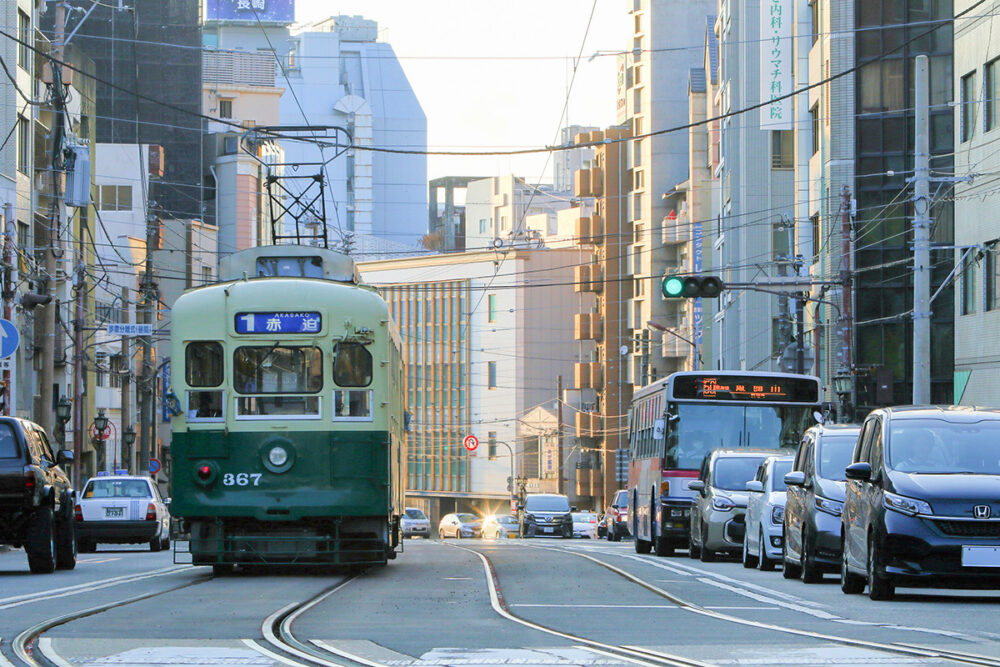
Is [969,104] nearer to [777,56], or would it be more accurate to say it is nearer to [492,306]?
[777,56]

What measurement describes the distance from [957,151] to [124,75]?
180 ft

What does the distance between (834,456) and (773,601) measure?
4115mm

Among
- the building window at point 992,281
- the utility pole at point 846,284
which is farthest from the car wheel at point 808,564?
the utility pole at point 846,284

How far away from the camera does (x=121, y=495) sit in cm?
3403

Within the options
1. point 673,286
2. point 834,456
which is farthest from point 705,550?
point 834,456

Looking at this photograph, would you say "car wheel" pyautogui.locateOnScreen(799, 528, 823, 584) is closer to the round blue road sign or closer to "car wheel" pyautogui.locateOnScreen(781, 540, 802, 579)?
"car wheel" pyautogui.locateOnScreen(781, 540, 802, 579)

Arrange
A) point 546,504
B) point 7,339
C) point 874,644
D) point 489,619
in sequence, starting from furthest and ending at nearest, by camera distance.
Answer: point 546,504
point 7,339
point 489,619
point 874,644

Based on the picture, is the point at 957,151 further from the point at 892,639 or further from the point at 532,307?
the point at 532,307

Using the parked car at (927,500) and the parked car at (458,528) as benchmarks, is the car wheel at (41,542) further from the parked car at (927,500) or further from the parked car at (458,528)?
the parked car at (458,528)

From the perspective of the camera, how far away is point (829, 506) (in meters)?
18.7

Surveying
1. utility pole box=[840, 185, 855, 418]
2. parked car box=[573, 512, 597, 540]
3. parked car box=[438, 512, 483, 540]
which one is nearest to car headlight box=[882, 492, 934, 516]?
utility pole box=[840, 185, 855, 418]

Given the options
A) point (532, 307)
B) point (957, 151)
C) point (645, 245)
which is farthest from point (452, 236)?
point (957, 151)

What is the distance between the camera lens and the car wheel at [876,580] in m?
15.4

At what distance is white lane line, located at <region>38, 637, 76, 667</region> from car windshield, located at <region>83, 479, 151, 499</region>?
23418 mm
